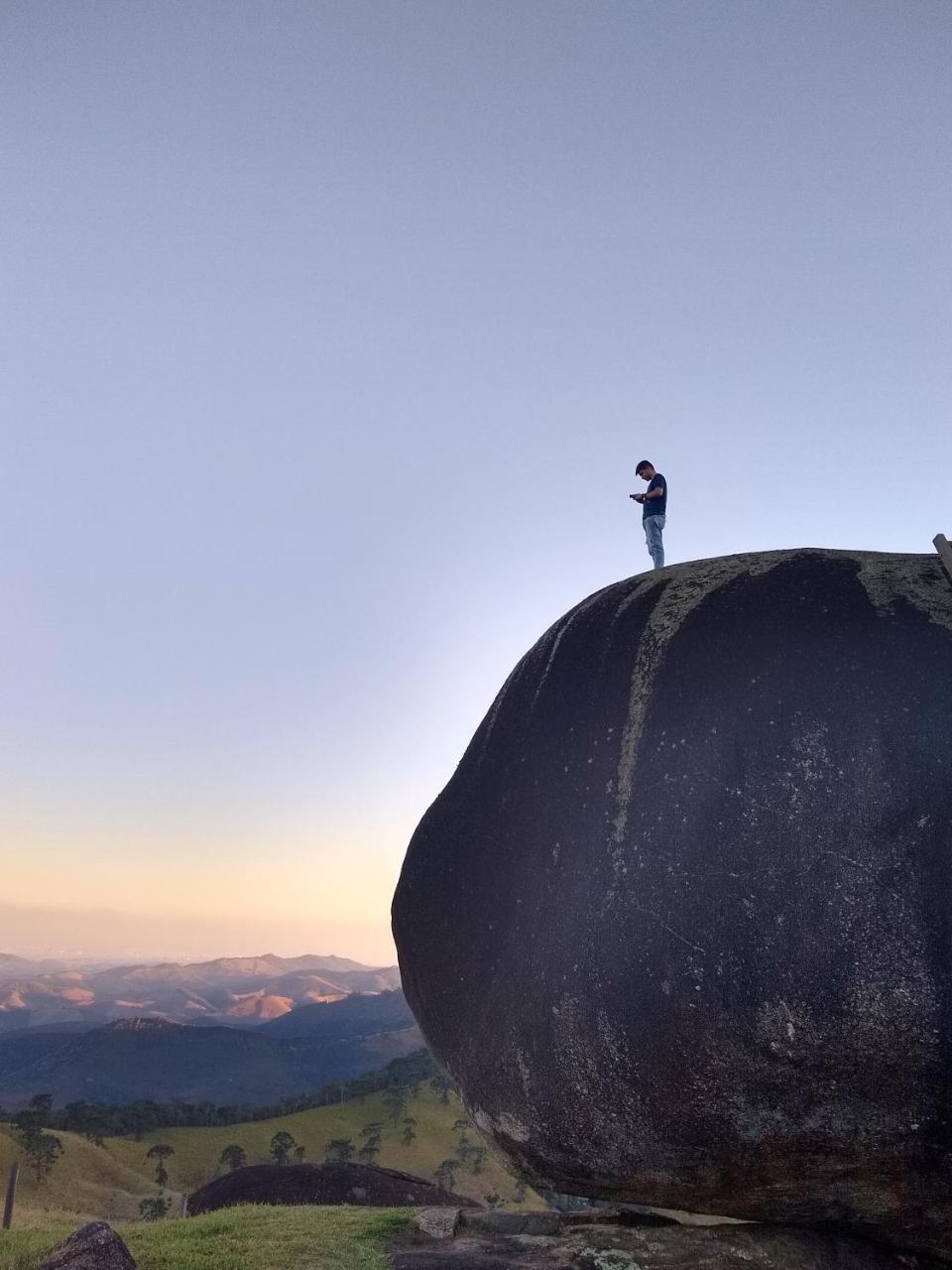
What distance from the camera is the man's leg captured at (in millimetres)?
13883

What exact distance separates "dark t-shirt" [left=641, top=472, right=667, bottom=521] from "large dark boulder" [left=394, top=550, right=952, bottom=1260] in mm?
3993

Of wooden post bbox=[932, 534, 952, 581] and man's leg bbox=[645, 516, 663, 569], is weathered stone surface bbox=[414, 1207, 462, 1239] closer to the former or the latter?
man's leg bbox=[645, 516, 663, 569]

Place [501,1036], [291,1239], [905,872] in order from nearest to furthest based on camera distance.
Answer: [905,872] → [501,1036] → [291,1239]

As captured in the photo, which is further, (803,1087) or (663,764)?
(663,764)

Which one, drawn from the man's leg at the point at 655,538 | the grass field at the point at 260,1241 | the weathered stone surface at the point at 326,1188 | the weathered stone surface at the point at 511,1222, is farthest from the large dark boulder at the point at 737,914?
the weathered stone surface at the point at 326,1188

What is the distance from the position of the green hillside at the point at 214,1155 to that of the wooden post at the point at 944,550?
44.6m

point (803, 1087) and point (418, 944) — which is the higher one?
point (418, 944)

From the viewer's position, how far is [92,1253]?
10648 mm

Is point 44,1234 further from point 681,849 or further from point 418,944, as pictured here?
point 681,849

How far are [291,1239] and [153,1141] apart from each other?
7139 cm

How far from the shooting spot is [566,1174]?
30.4 feet

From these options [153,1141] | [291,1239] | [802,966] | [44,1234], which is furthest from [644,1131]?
[153,1141]

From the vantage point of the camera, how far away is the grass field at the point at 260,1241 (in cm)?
1220

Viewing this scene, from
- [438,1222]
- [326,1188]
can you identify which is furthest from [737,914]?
[326,1188]
